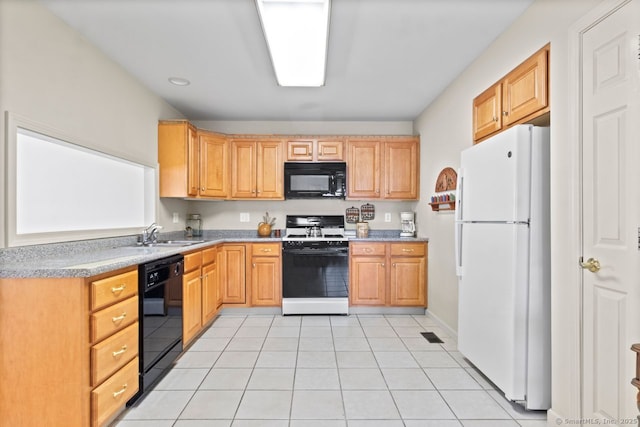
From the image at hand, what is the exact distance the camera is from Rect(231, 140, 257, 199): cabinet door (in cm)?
413

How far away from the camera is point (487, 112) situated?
2.46m

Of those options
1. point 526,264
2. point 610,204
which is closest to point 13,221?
point 526,264

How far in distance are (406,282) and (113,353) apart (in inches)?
120

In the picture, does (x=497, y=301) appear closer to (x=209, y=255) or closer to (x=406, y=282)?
(x=406, y=282)

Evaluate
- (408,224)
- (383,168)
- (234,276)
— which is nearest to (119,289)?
(234,276)

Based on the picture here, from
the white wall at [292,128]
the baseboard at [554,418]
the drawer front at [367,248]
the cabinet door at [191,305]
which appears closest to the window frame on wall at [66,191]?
the cabinet door at [191,305]

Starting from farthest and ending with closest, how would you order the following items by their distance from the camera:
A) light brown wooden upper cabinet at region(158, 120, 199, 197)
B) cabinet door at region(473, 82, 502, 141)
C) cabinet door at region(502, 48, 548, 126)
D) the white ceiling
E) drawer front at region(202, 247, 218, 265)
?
light brown wooden upper cabinet at region(158, 120, 199, 197), drawer front at region(202, 247, 218, 265), cabinet door at region(473, 82, 502, 141), the white ceiling, cabinet door at region(502, 48, 548, 126)

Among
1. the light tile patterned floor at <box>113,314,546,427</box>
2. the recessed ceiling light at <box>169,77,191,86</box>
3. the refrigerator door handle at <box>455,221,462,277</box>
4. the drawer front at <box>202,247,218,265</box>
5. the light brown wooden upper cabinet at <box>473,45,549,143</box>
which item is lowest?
the light tile patterned floor at <box>113,314,546,427</box>

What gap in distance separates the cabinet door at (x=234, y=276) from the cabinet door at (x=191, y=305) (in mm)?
748

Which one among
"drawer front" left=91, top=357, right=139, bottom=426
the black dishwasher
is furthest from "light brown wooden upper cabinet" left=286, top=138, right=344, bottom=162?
"drawer front" left=91, top=357, right=139, bottom=426

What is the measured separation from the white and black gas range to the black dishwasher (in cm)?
143

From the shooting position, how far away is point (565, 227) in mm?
1725

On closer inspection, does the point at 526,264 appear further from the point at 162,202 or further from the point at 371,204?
the point at 162,202

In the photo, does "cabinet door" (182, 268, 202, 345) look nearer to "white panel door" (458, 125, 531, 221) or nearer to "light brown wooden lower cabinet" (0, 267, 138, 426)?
"light brown wooden lower cabinet" (0, 267, 138, 426)
